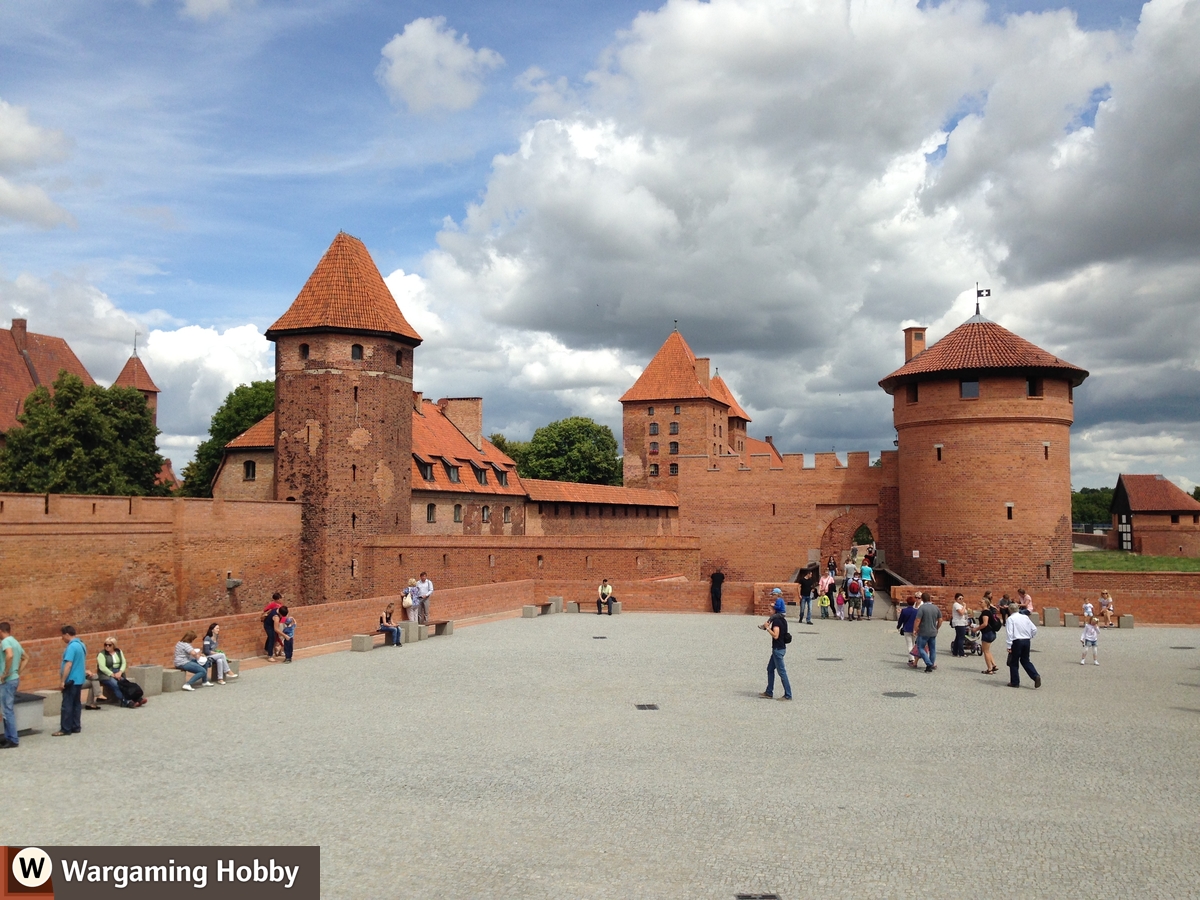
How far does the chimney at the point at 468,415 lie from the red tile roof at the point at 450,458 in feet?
1.49

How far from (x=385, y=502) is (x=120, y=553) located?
9.38m

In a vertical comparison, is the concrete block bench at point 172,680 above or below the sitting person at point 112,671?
below

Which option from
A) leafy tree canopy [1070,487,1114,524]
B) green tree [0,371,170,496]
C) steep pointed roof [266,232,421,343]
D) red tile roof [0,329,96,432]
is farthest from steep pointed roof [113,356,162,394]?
leafy tree canopy [1070,487,1114,524]

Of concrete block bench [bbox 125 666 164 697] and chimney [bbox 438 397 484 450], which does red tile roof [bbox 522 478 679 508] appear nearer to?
chimney [bbox 438 397 484 450]

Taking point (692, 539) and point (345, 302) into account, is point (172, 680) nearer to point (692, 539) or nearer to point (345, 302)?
point (345, 302)

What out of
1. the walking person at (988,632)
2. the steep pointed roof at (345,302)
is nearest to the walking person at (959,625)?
the walking person at (988,632)

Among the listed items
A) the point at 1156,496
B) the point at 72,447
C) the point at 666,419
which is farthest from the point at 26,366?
the point at 1156,496

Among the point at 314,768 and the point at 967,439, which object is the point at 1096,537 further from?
the point at 314,768

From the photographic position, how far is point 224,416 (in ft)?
154

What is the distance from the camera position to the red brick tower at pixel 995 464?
29.6m

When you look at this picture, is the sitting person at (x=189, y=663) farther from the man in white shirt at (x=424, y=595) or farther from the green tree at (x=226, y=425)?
the green tree at (x=226, y=425)

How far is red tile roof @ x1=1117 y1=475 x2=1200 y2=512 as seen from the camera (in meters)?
65.3

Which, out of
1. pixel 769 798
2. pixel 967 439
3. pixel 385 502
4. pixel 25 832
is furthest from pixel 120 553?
pixel 967 439

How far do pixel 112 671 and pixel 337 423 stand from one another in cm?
1909
